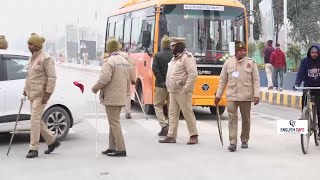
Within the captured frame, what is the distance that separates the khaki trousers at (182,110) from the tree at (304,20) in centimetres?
2381

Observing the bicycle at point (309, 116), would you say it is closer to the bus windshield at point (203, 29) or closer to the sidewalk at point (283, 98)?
the bus windshield at point (203, 29)

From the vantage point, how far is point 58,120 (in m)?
9.42

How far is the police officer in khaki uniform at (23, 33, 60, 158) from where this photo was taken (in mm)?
7934

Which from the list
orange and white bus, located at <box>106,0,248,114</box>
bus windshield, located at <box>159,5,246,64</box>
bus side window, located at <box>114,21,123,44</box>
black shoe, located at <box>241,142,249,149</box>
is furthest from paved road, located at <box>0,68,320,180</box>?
bus side window, located at <box>114,21,123,44</box>

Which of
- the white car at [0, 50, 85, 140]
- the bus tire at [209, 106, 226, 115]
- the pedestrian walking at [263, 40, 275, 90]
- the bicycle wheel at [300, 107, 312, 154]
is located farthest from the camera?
the pedestrian walking at [263, 40, 275, 90]

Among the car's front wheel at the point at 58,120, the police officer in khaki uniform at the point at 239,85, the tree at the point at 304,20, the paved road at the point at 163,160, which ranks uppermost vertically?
the tree at the point at 304,20

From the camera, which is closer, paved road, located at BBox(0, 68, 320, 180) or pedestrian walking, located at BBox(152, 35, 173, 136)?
paved road, located at BBox(0, 68, 320, 180)

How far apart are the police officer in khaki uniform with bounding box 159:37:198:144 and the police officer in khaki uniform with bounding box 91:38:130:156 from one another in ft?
4.09

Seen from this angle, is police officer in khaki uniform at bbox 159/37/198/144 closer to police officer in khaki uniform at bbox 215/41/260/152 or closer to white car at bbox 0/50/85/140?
police officer in khaki uniform at bbox 215/41/260/152

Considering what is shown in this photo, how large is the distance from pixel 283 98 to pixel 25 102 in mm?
10404

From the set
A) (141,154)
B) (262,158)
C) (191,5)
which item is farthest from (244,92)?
(191,5)

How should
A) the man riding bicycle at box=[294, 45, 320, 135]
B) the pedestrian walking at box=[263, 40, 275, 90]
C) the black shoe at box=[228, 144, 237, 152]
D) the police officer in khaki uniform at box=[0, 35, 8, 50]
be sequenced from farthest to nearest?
the pedestrian walking at box=[263, 40, 275, 90]
the police officer in khaki uniform at box=[0, 35, 8, 50]
the man riding bicycle at box=[294, 45, 320, 135]
the black shoe at box=[228, 144, 237, 152]

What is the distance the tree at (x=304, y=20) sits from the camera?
105 ft

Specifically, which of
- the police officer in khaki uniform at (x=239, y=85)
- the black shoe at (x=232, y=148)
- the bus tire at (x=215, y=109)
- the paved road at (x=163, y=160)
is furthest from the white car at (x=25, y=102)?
the bus tire at (x=215, y=109)
